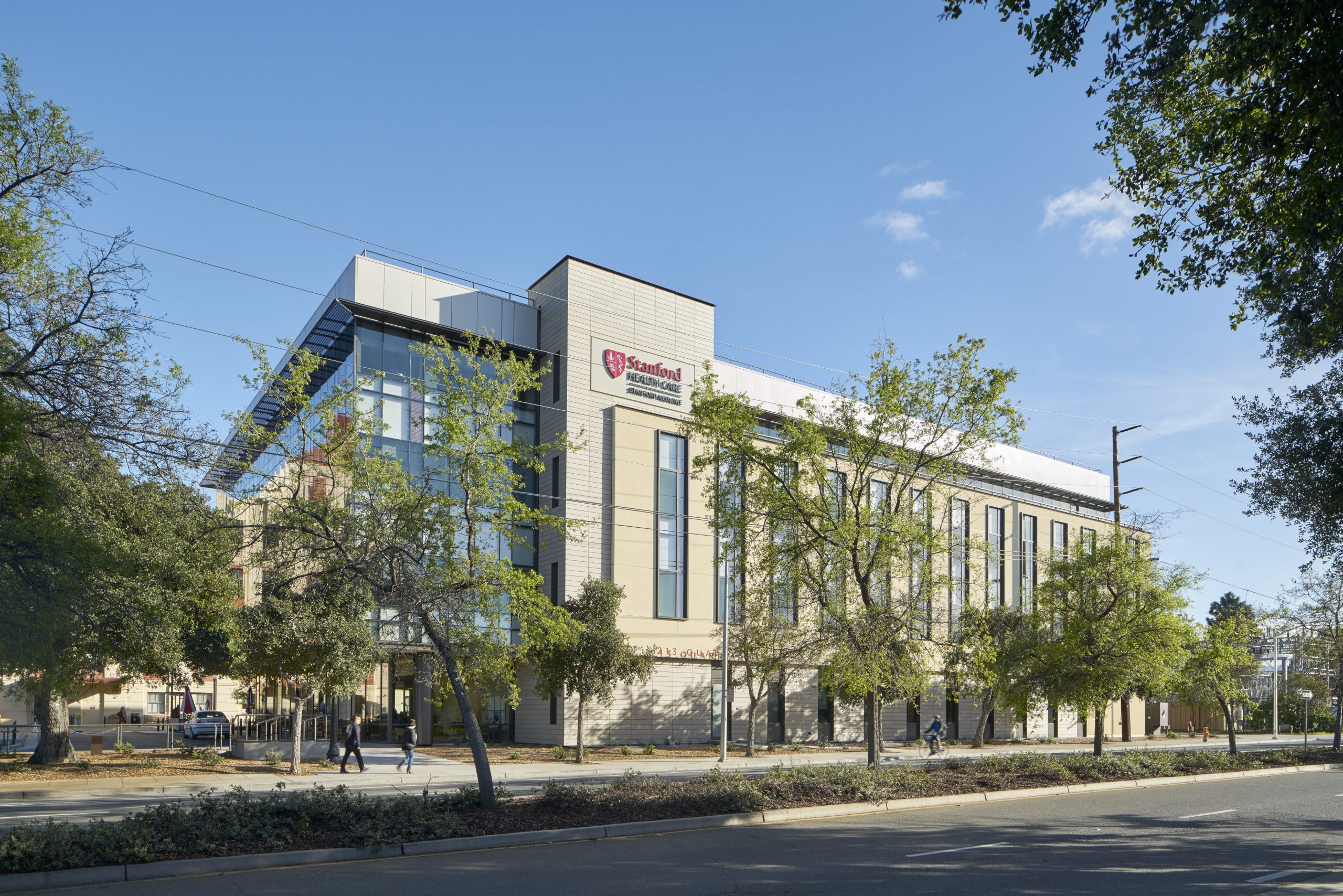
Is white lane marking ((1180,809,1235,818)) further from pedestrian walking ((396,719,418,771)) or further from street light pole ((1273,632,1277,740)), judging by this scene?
street light pole ((1273,632,1277,740))

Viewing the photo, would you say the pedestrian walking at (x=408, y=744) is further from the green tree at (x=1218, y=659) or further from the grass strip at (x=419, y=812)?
the green tree at (x=1218, y=659)

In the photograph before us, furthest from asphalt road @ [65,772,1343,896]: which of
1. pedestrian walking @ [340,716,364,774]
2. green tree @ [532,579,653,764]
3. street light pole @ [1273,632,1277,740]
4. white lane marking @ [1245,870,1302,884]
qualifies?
street light pole @ [1273,632,1277,740]

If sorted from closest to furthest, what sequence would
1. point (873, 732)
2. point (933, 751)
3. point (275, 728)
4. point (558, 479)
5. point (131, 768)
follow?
point (873, 732) → point (131, 768) → point (275, 728) → point (558, 479) → point (933, 751)

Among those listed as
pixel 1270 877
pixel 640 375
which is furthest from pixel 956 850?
pixel 640 375

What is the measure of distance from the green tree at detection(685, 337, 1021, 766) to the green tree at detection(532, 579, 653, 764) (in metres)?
12.3

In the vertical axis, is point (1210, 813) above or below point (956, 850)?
below

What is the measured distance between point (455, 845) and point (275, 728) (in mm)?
24440

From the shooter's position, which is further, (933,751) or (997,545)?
(997,545)

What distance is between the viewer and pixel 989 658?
66.6 feet

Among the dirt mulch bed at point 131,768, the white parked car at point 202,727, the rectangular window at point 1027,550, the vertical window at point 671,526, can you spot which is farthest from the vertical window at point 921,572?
the rectangular window at point 1027,550

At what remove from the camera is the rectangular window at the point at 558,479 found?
38.3 metres

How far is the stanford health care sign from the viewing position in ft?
131

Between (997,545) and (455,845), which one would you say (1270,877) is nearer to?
(455,845)

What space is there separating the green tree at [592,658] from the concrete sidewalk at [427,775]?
8.07ft
